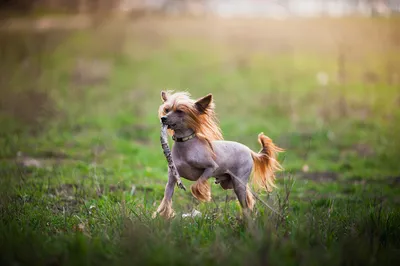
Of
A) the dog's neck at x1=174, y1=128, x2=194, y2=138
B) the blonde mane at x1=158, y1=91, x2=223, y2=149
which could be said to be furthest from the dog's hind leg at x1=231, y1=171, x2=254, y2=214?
the dog's neck at x1=174, y1=128, x2=194, y2=138

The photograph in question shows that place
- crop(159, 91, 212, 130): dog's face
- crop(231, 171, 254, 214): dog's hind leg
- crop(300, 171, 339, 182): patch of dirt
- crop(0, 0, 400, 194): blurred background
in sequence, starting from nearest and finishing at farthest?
1. crop(159, 91, 212, 130): dog's face
2. crop(231, 171, 254, 214): dog's hind leg
3. crop(300, 171, 339, 182): patch of dirt
4. crop(0, 0, 400, 194): blurred background

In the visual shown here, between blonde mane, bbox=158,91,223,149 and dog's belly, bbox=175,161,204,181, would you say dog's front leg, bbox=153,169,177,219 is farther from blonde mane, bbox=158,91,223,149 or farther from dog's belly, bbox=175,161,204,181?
blonde mane, bbox=158,91,223,149

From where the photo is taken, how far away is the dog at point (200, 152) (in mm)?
5191

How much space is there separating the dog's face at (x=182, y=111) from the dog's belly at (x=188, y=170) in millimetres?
360

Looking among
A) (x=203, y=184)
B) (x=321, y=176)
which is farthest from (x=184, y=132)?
(x=321, y=176)

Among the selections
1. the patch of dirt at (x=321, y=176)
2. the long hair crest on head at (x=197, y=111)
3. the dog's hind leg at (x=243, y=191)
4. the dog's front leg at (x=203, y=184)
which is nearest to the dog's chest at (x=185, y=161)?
the dog's front leg at (x=203, y=184)

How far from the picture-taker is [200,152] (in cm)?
519

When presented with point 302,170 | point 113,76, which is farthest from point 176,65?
point 302,170

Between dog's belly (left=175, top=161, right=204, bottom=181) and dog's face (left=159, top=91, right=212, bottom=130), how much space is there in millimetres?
360

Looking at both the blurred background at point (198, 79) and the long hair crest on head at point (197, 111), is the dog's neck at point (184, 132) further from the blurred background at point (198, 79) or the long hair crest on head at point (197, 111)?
the blurred background at point (198, 79)

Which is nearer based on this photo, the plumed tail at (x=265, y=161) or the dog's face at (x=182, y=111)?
the dog's face at (x=182, y=111)

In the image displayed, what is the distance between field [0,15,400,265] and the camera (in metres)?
4.38

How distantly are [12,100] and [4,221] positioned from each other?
9.30 meters

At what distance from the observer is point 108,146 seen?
405 inches
